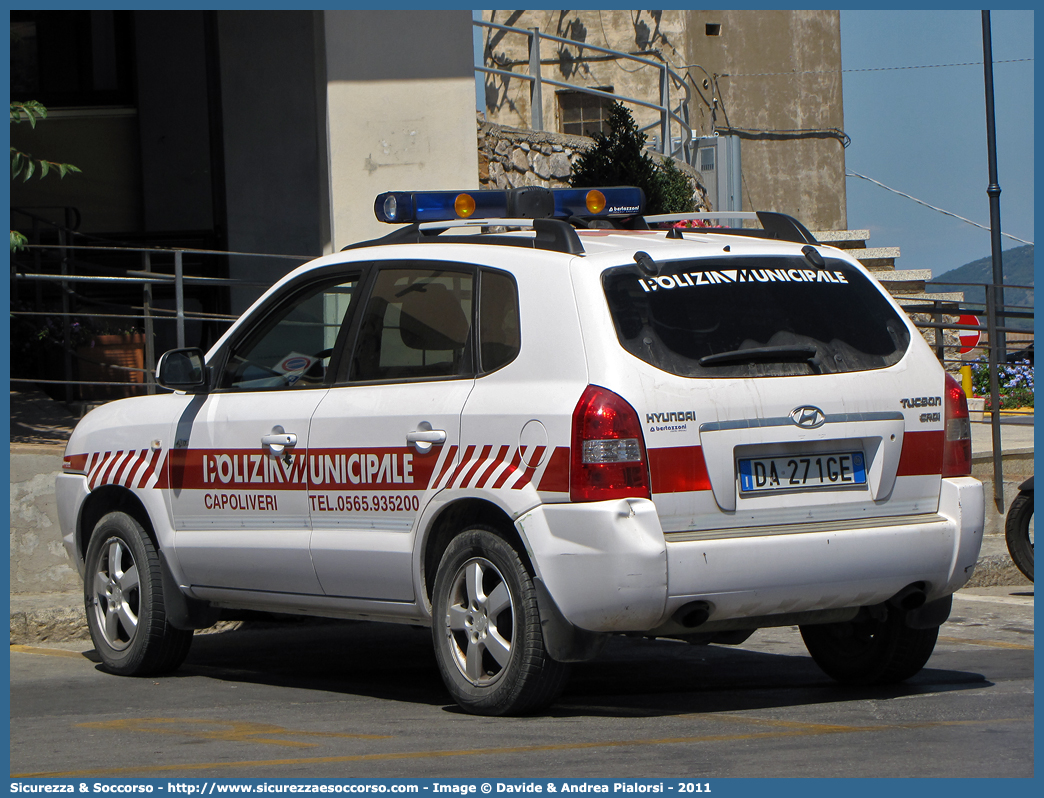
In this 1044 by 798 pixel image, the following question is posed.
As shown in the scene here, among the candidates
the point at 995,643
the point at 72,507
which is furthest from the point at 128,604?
the point at 995,643

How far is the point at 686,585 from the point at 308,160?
10057 mm

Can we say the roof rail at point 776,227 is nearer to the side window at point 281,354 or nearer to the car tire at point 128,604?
the side window at point 281,354

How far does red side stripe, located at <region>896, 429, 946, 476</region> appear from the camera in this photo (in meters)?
5.36

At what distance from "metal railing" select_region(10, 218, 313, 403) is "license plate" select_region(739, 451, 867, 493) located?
194 inches

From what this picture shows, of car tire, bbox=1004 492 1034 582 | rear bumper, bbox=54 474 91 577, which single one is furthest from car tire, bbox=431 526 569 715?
car tire, bbox=1004 492 1034 582

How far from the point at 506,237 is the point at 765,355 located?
1.18 m

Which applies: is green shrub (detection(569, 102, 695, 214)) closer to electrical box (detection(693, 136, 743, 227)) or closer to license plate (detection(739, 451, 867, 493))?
electrical box (detection(693, 136, 743, 227))

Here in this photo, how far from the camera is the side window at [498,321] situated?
17.6 ft

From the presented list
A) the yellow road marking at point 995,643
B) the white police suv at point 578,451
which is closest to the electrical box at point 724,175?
the yellow road marking at point 995,643

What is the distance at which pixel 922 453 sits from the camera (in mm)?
5410

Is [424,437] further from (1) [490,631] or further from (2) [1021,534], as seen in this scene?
(2) [1021,534]

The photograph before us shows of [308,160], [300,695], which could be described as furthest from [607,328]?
[308,160]

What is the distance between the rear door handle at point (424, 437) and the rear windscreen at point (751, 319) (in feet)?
2.68

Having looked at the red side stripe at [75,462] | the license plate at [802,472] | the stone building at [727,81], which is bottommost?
the red side stripe at [75,462]
